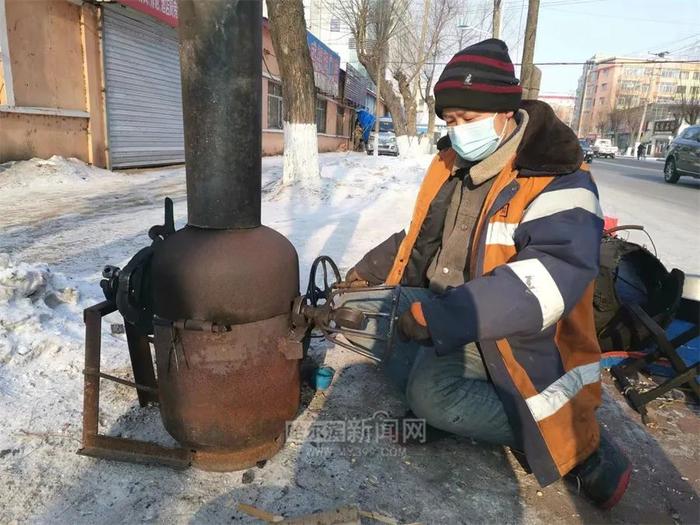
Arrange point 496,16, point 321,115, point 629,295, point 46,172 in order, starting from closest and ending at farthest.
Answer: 1. point 629,295
2. point 46,172
3. point 496,16
4. point 321,115

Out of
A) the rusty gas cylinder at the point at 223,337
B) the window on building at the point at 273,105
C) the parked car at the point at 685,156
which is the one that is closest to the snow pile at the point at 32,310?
the rusty gas cylinder at the point at 223,337

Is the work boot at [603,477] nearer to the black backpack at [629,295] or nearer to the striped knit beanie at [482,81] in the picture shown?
the black backpack at [629,295]

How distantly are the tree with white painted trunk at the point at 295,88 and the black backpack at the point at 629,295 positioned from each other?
18.1 ft

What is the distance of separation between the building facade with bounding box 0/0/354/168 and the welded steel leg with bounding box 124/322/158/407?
305 inches

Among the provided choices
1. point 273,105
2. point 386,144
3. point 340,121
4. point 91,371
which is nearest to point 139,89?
point 273,105

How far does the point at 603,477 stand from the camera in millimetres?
1700

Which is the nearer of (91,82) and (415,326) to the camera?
(415,326)

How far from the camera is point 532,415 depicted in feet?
5.41

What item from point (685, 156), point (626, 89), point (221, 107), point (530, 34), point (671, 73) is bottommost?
point (685, 156)

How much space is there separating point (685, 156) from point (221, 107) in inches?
571

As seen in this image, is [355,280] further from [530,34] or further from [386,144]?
[386,144]

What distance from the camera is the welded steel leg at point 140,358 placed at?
1978 mm

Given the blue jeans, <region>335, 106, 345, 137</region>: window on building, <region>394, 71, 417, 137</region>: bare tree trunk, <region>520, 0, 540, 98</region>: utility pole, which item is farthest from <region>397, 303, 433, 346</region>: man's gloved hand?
<region>335, 106, 345, 137</region>: window on building

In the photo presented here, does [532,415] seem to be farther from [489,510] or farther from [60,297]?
[60,297]
